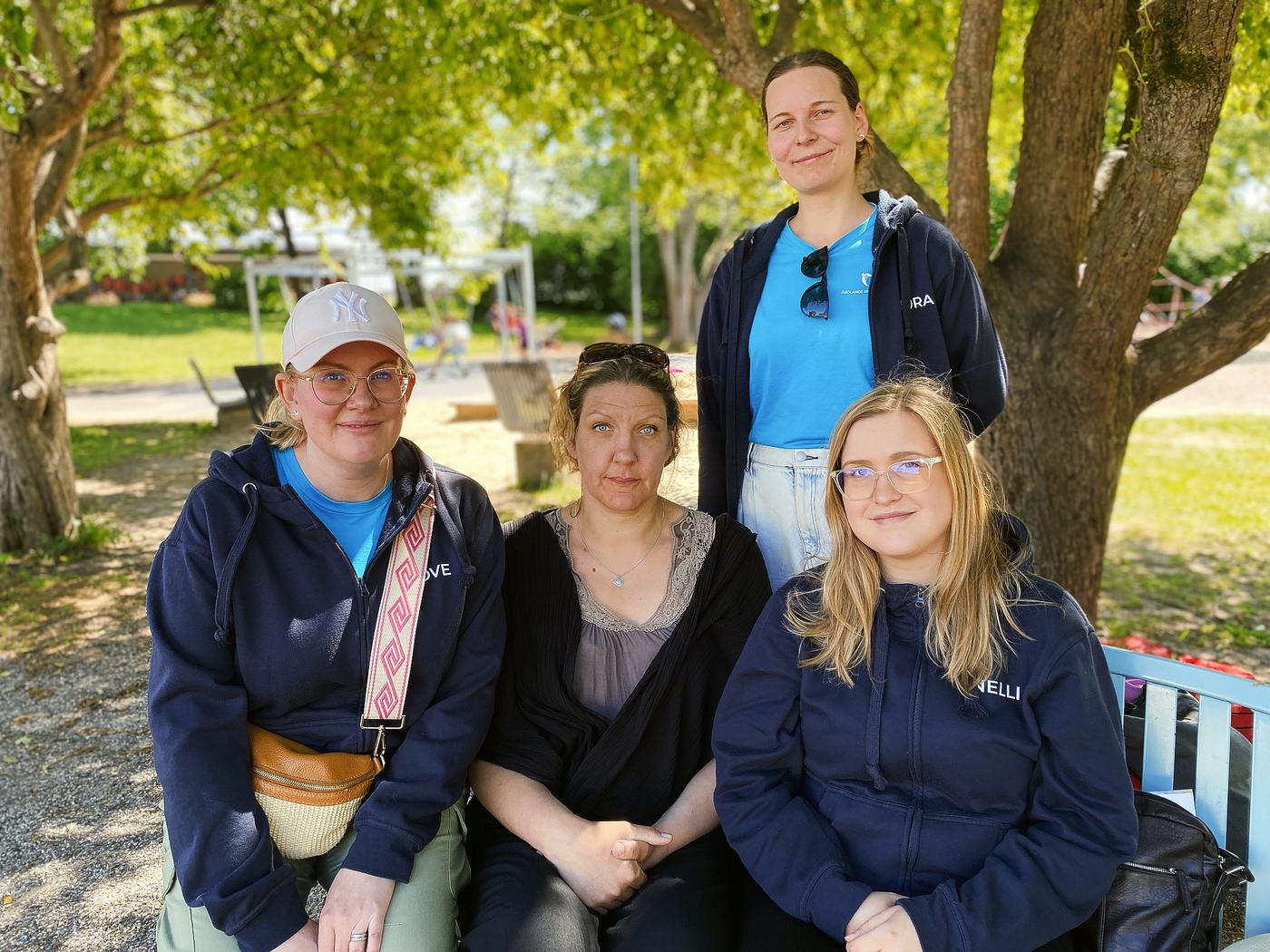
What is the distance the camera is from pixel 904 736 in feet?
7.07

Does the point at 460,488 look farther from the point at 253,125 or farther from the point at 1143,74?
the point at 253,125

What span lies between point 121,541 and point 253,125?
13.4 ft

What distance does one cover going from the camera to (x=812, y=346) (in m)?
2.87

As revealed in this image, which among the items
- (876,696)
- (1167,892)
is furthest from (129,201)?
(1167,892)

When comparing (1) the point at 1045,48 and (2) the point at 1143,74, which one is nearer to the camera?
(2) the point at 1143,74

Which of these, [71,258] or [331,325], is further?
[71,258]

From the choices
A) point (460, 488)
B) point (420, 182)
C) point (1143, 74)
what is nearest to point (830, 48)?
point (1143, 74)

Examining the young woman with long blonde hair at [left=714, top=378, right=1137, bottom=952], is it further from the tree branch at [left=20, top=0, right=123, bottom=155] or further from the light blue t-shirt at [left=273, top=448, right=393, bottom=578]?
the tree branch at [left=20, top=0, right=123, bottom=155]

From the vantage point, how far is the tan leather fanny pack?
229 cm

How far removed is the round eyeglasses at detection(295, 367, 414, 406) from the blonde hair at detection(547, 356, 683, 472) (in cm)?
47

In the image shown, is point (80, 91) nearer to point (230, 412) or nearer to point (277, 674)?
point (277, 674)

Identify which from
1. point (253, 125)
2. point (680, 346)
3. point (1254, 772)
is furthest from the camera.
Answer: point (680, 346)

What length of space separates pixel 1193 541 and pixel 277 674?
26.8 feet

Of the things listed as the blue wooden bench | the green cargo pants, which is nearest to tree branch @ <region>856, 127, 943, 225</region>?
the blue wooden bench
